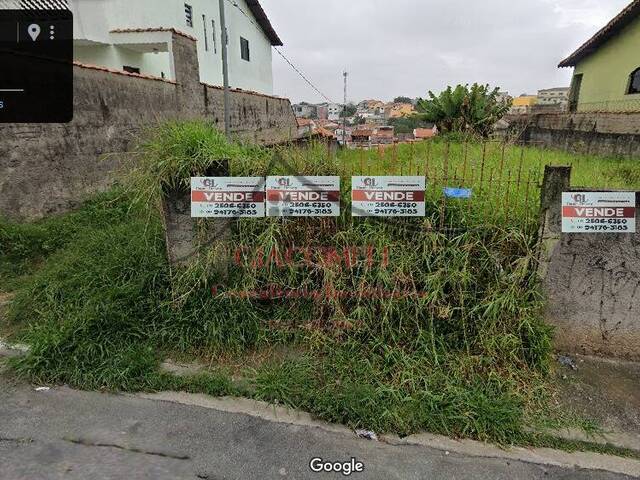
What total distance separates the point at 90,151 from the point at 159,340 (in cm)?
414

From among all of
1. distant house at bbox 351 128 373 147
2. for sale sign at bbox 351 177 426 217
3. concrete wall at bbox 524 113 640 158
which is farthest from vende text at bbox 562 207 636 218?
concrete wall at bbox 524 113 640 158

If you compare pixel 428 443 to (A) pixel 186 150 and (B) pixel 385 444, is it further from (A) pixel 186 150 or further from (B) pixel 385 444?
A: (A) pixel 186 150

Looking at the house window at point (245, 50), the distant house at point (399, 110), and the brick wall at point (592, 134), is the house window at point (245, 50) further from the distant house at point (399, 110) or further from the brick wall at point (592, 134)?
the brick wall at point (592, 134)

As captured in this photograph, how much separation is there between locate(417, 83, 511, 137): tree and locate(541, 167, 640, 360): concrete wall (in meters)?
8.88

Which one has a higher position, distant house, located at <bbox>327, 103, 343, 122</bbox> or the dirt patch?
distant house, located at <bbox>327, 103, 343, 122</bbox>

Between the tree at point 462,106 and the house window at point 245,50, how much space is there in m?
10.0

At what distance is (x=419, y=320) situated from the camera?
2941 mm

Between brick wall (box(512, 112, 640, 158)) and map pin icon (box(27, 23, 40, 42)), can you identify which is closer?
map pin icon (box(27, 23, 40, 42))

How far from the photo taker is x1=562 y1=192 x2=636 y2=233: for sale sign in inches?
107

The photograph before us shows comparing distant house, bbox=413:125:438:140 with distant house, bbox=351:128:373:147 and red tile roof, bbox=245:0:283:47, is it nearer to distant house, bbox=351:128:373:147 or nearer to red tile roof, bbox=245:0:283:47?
distant house, bbox=351:128:373:147

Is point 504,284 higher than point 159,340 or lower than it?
higher

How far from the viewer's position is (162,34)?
29.2ft

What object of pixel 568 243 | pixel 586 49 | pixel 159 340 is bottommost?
pixel 159 340

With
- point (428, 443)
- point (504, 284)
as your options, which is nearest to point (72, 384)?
point (428, 443)
